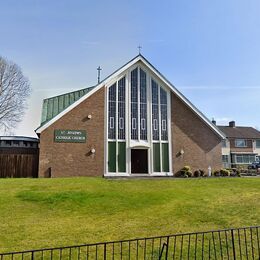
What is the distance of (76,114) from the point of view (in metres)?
23.3

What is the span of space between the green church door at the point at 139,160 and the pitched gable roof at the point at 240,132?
3328 cm

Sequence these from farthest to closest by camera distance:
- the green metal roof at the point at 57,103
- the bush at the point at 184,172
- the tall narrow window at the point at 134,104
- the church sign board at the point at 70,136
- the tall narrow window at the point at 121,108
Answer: the green metal roof at the point at 57,103 → the bush at the point at 184,172 → the tall narrow window at the point at 134,104 → the tall narrow window at the point at 121,108 → the church sign board at the point at 70,136

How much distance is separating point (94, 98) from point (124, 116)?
2856mm

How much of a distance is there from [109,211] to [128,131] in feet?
43.4

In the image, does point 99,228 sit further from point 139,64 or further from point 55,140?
point 139,64

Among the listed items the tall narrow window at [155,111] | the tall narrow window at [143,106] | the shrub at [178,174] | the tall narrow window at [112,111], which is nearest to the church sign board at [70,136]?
the tall narrow window at [112,111]

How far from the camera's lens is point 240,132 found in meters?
56.8

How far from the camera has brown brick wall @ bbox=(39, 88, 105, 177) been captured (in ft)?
72.8

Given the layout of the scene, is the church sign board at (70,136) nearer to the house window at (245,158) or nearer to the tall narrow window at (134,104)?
the tall narrow window at (134,104)

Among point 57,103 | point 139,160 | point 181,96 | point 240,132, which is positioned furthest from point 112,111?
point 240,132

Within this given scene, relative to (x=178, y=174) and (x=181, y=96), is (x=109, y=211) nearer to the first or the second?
(x=178, y=174)

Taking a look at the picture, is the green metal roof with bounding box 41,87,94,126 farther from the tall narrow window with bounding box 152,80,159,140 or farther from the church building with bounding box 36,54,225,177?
the tall narrow window with bounding box 152,80,159,140

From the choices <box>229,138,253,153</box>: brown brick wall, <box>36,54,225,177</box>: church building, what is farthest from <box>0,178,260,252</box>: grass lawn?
<box>229,138,253,153</box>: brown brick wall

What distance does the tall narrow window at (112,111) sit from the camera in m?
24.0
